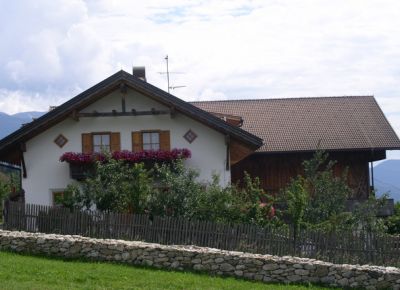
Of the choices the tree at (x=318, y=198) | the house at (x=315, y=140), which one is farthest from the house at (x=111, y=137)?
the tree at (x=318, y=198)

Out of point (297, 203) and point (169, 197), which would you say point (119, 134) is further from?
point (297, 203)

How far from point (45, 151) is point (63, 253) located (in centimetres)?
933

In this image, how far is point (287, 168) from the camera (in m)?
32.4

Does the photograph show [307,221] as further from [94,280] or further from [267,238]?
[94,280]

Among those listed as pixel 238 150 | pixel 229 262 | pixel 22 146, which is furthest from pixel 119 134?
pixel 229 262

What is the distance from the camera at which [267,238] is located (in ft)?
61.4

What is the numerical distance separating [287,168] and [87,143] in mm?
Answer: 9809

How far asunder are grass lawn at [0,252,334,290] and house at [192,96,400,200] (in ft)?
45.2

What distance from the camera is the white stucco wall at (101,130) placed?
27.0 m

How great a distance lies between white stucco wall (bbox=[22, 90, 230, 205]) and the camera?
26969mm

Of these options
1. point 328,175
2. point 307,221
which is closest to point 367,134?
point 328,175

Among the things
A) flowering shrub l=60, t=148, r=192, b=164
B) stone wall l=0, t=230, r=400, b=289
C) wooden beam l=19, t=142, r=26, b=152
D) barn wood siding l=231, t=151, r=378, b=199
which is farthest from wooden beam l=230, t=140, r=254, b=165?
stone wall l=0, t=230, r=400, b=289

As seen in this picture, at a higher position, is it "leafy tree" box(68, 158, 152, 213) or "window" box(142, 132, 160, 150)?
"window" box(142, 132, 160, 150)

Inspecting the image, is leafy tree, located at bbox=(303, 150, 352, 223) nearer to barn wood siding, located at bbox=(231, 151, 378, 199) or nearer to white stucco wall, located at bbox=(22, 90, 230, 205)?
white stucco wall, located at bbox=(22, 90, 230, 205)
